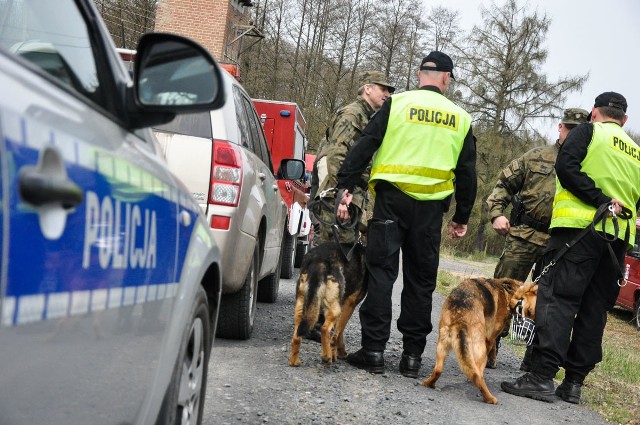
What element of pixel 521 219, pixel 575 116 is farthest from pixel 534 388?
pixel 575 116

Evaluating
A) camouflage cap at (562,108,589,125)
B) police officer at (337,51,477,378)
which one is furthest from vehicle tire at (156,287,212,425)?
camouflage cap at (562,108,589,125)

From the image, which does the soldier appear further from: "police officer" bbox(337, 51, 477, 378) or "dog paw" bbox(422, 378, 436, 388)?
"dog paw" bbox(422, 378, 436, 388)

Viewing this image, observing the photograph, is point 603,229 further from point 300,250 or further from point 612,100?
point 300,250

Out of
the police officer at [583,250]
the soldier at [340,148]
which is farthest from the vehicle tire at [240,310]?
the police officer at [583,250]

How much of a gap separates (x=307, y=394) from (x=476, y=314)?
1320mm

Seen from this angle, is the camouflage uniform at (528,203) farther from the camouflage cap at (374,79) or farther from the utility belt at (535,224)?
the camouflage cap at (374,79)

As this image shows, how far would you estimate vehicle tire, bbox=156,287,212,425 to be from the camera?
8.37ft

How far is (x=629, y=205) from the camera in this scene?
19.6 feet

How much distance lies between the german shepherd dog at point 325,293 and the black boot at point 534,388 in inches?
52.9

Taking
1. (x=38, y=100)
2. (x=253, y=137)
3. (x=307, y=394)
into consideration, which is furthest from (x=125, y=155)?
(x=253, y=137)

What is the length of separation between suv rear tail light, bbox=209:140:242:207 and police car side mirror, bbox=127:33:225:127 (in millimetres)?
3256

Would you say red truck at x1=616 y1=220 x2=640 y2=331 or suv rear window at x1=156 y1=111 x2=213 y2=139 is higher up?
suv rear window at x1=156 y1=111 x2=213 y2=139

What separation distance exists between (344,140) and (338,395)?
2616 mm

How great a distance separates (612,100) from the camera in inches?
238
